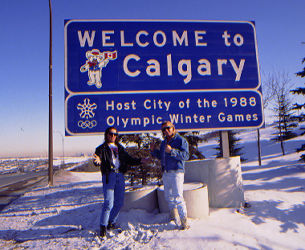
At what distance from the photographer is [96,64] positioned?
421 cm

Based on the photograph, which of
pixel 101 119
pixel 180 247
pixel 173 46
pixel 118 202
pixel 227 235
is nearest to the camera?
pixel 180 247

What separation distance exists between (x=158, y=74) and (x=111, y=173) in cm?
207

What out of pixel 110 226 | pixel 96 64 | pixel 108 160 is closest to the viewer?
pixel 108 160

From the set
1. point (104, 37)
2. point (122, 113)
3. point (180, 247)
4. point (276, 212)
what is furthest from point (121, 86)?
point (276, 212)

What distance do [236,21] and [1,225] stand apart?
664 centimetres

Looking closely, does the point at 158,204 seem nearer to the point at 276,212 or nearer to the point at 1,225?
the point at 276,212

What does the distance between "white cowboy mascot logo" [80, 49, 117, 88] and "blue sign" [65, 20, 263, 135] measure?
2cm

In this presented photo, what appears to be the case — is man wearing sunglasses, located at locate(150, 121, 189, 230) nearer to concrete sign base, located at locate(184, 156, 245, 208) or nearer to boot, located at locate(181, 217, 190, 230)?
boot, located at locate(181, 217, 190, 230)

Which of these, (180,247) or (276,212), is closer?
(180,247)

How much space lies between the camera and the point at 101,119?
4.09 m

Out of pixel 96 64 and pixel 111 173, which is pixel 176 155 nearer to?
pixel 111 173

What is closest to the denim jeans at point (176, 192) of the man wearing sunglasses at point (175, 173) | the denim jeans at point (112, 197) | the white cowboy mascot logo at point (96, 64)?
the man wearing sunglasses at point (175, 173)

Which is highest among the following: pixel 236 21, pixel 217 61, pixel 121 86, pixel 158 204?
pixel 236 21

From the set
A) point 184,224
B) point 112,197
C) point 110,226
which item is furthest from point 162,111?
point 110,226
